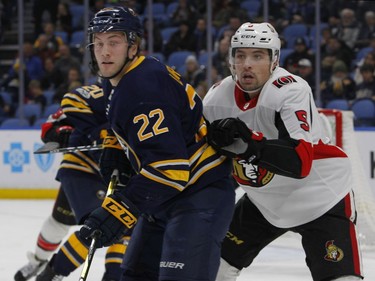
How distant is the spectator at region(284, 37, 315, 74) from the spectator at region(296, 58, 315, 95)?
0.11 ft

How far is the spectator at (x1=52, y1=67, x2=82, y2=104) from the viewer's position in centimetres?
827

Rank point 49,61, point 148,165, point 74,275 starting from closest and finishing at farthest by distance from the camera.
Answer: point 148,165, point 74,275, point 49,61

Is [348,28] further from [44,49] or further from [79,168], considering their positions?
[79,168]

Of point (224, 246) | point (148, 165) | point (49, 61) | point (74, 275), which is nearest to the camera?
point (148, 165)

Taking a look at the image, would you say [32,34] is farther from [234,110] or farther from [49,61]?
[234,110]

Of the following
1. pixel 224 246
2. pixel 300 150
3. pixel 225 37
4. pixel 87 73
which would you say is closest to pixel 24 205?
pixel 87 73

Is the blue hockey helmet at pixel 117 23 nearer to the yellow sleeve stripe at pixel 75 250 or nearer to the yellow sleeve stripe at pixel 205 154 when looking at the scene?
the yellow sleeve stripe at pixel 205 154

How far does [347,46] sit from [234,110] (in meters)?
5.13

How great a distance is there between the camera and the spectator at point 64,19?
30.0 ft

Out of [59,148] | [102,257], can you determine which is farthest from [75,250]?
[102,257]

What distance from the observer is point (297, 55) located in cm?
777

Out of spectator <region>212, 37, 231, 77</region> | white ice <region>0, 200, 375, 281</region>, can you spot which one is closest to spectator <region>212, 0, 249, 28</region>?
spectator <region>212, 37, 231, 77</region>

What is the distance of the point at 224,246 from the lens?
3156mm

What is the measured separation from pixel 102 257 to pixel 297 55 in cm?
323
